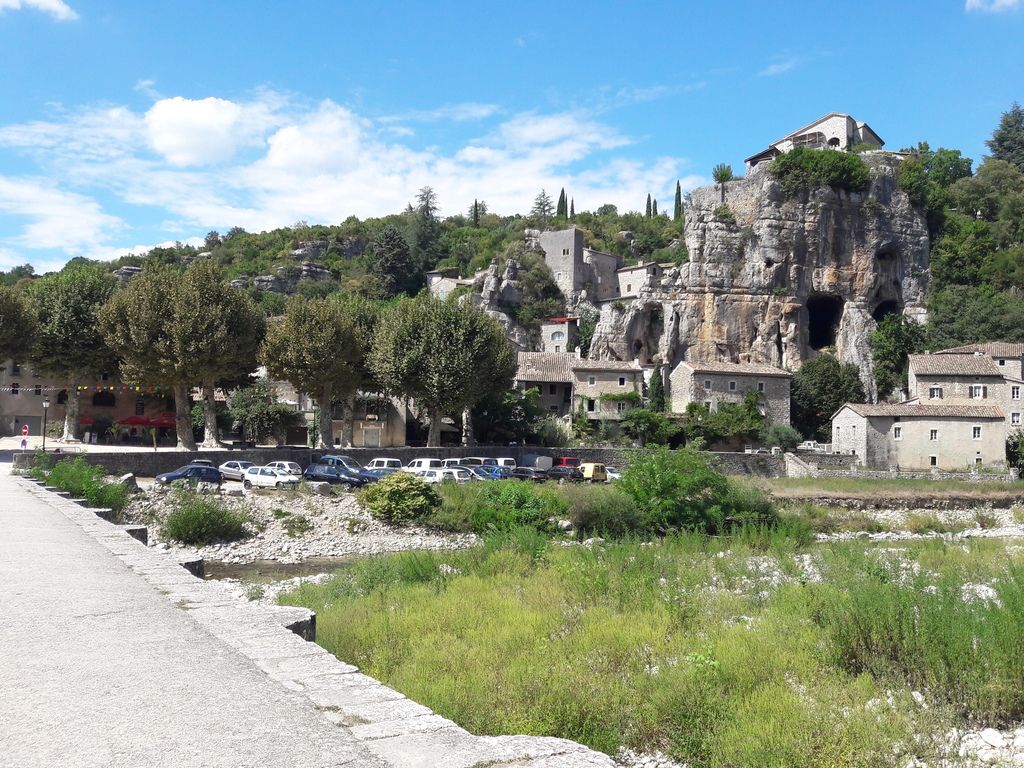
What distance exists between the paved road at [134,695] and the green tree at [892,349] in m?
71.9

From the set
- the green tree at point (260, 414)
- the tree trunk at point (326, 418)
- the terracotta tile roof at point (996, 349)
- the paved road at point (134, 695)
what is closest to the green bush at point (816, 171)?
the terracotta tile roof at point (996, 349)

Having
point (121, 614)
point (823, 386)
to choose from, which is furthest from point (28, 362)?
point (823, 386)

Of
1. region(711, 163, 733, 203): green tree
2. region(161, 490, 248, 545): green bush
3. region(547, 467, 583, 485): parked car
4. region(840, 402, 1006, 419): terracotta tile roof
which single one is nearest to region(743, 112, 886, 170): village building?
region(711, 163, 733, 203): green tree

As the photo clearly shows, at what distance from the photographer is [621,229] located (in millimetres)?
116062

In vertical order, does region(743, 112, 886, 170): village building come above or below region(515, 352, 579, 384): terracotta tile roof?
above

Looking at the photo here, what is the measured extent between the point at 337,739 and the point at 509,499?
26.9 metres

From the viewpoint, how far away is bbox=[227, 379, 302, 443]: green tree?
59.6 meters

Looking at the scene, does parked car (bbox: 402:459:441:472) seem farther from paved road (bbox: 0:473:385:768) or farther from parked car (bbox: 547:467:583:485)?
paved road (bbox: 0:473:385:768)

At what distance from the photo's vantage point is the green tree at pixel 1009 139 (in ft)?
388

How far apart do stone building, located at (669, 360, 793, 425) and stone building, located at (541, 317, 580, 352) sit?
66.7 feet

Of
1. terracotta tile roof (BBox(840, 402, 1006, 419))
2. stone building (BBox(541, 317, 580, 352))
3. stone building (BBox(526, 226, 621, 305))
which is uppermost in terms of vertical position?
stone building (BBox(526, 226, 621, 305))

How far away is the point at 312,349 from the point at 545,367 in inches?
997

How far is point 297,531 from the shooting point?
101 ft

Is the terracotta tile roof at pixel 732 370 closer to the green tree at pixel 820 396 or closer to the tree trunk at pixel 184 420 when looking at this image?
the green tree at pixel 820 396
